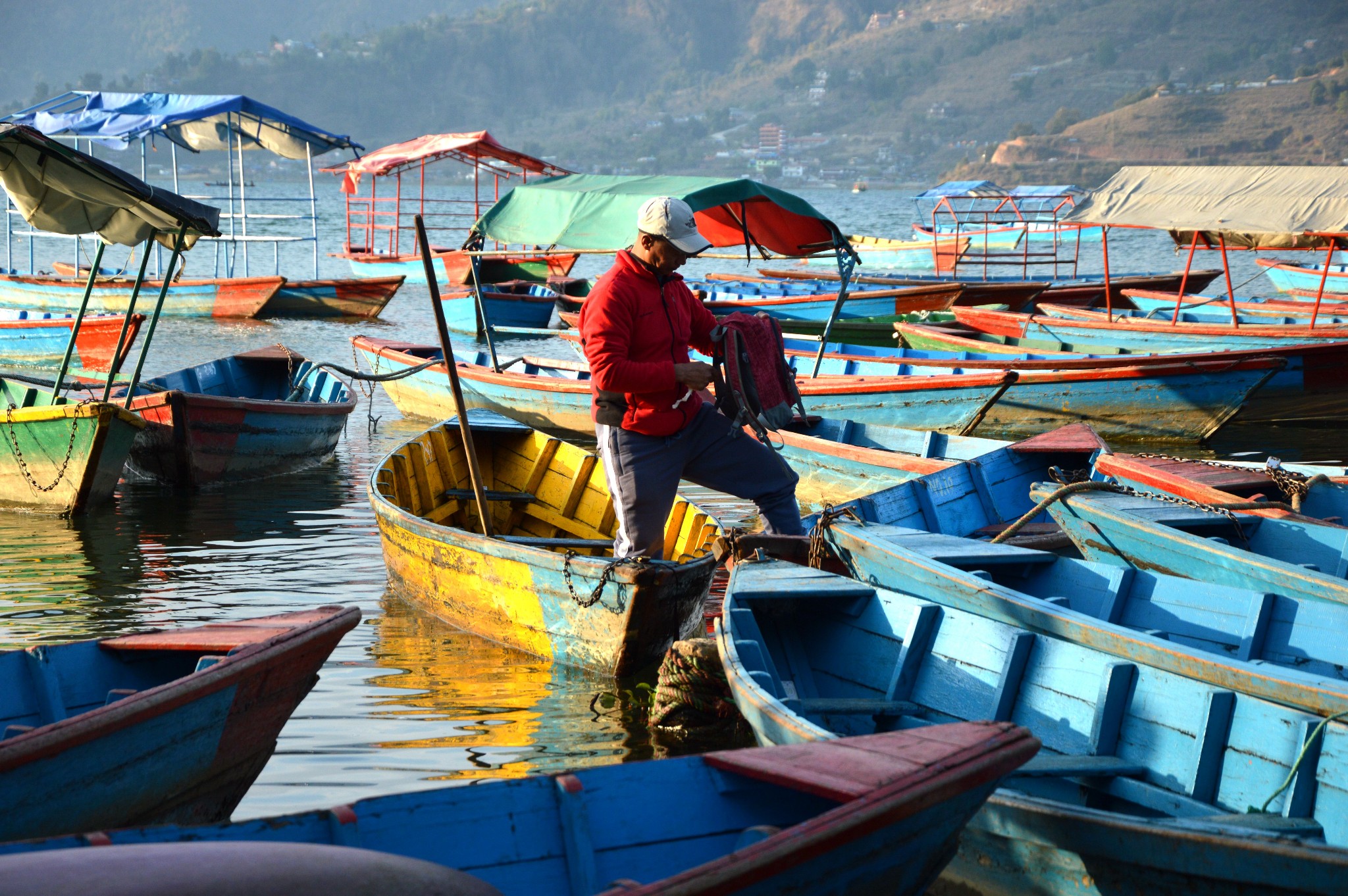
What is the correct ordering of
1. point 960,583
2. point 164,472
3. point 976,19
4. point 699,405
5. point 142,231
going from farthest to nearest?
point 976,19, point 164,472, point 142,231, point 699,405, point 960,583

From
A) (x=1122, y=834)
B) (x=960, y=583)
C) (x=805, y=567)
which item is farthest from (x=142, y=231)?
(x=1122, y=834)

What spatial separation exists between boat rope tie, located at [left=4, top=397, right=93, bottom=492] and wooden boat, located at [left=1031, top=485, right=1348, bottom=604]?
6.69 meters

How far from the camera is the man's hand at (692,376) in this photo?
4.96m

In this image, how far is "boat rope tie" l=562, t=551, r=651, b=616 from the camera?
5352mm

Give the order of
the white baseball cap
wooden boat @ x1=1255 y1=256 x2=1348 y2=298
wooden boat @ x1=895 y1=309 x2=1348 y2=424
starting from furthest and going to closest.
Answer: wooden boat @ x1=1255 y1=256 x2=1348 y2=298, wooden boat @ x1=895 y1=309 x2=1348 y2=424, the white baseball cap

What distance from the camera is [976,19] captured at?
579 feet

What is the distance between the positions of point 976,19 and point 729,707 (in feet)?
616

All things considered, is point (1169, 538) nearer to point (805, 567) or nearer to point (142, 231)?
point (805, 567)

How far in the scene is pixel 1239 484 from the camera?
21.1 ft

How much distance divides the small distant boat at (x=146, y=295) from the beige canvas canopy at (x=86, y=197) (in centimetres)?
1207

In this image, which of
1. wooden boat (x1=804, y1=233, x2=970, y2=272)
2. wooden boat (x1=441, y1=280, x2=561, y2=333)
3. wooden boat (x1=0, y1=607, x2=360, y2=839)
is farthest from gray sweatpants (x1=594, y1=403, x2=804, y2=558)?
wooden boat (x1=804, y1=233, x2=970, y2=272)

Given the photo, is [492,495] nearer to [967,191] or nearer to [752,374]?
[752,374]

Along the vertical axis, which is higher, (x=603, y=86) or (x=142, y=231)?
(x=603, y=86)

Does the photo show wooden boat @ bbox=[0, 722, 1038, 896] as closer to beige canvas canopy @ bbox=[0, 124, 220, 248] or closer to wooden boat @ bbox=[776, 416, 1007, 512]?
wooden boat @ bbox=[776, 416, 1007, 512]
